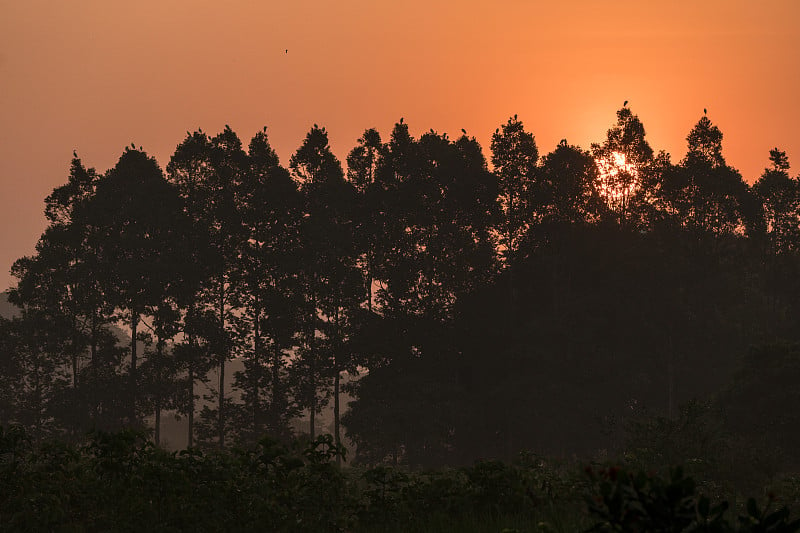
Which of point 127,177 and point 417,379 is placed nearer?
point 417,379

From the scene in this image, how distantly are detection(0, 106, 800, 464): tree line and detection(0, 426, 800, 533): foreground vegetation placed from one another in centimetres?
2940

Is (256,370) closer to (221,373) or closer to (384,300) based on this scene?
(221,373)

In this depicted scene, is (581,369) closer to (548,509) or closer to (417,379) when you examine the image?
(417,379)

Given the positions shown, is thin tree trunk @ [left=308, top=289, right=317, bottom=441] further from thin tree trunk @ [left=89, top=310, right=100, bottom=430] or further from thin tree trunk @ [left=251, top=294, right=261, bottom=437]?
thin tree trunk @ [left=89, top=310, right=100, bottom=430]

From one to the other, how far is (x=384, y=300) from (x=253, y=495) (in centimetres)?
Result: 3407

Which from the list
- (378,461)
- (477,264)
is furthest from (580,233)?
(378,461)

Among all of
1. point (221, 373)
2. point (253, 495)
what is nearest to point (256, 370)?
point (221, 373)

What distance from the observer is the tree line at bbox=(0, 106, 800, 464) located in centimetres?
4697

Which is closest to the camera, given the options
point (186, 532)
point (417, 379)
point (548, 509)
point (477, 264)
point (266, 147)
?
point (186, 532)

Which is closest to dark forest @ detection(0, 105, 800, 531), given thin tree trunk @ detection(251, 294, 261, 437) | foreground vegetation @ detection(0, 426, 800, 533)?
thin tree trunk @ detection(251, 294, 261, 437)

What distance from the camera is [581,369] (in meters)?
46.9

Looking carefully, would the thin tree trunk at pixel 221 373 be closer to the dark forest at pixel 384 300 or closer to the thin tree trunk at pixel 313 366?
the dark forest at pixel 384 300

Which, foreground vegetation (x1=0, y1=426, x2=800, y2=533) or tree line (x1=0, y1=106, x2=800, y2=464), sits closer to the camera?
foreground vegetation (x1=0, y1=426, x2=800, y2=533)

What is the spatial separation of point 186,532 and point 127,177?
40.7 m
